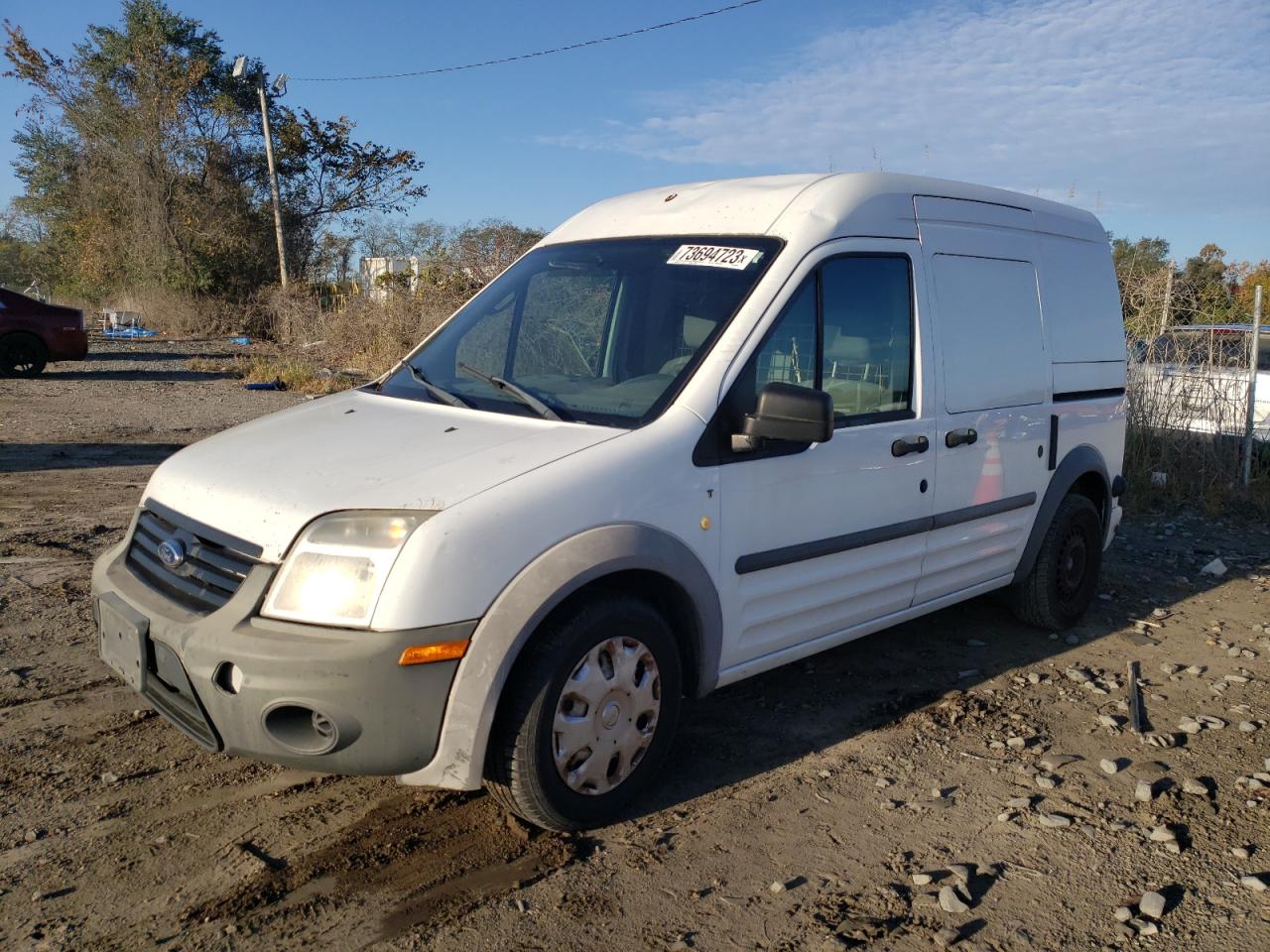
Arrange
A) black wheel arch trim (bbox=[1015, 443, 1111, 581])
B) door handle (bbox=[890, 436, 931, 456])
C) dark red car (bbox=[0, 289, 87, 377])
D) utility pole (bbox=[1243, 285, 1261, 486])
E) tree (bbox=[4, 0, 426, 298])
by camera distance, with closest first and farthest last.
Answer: door handle (bbox=[890, 436, 931, 456]) → black wheel arch trim (bbox=[1015, 443, 1111, 581]) → utility pole (bbox=[1243, 285, 1261, 486]) → dark red car (bbox=[0, 289, 87, 377]) → tree (bbox=[4, 0, 426, 298])

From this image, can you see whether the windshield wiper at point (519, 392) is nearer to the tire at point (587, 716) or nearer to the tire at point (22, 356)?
the tire at point (587, 716)

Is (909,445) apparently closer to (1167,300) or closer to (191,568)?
(191,568)

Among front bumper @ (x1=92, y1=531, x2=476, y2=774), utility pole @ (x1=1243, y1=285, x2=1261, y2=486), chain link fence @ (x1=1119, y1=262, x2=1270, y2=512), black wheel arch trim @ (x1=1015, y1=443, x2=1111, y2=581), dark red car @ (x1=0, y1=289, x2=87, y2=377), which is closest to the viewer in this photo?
front bumper @ (x1=92, y1=531, x2=476, y2=774)

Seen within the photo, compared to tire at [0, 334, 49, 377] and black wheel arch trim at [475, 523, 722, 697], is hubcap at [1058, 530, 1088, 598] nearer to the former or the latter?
black wheel arch trim at [475, 523, 722, 697]

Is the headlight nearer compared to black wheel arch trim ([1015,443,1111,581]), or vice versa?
the headlight

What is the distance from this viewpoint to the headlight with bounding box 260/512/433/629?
2814 millimetres

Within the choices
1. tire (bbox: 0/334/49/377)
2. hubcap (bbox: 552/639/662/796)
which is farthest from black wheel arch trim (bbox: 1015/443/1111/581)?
tire (bbox: 0/334/49/377)

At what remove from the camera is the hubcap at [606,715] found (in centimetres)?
314

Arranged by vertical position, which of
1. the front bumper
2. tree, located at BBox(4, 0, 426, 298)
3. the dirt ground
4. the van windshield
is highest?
tree, located at BBox(4, 0, 426, 298)

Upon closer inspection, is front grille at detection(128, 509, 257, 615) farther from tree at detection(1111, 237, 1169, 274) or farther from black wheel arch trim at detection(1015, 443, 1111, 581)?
tree at detection(1111, 237, 1169, 274)

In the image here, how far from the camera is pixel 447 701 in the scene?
2.86m

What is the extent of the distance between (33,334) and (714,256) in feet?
53.3

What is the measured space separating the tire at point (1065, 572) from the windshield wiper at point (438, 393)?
3.18 m

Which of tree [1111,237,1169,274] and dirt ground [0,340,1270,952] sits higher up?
tree [1111,237,1169,274]
